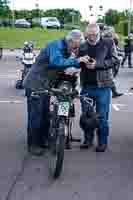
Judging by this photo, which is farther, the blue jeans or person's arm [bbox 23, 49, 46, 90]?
the blue jeans

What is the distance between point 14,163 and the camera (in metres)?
8.11

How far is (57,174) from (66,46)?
1645 mm

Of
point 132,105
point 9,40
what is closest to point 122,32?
point 9,40

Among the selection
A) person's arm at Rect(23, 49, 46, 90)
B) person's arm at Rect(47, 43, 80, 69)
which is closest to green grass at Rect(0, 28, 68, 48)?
person's arm at Rect(23, 49, 46, 90)

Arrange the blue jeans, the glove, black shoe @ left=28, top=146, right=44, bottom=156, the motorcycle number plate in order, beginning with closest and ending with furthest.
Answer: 1. the motorcycle number plate
2. the glove
3. black shoe @ left=28, top=146, right=44, bottom=156
4. the blue jeans

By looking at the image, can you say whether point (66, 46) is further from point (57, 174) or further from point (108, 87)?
point (57, 174)

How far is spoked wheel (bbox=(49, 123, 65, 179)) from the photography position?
23.9ft

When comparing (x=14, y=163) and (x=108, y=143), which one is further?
(x=108, y=143)

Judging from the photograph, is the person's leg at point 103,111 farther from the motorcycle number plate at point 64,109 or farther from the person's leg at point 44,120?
the motorcycle number plate at point 64,109

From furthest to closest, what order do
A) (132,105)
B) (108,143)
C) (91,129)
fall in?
(132,105), (108,143), (91,129)

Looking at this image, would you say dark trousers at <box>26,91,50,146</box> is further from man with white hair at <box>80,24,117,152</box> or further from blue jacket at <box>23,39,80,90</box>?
man with white hair at <box>80,24,117,152</box>

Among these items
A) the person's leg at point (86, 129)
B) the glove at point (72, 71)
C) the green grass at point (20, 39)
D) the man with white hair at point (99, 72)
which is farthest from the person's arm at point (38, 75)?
the green grass at point (20, 39)

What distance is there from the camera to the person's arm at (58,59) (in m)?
7.83

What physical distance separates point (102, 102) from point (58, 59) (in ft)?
3.78
